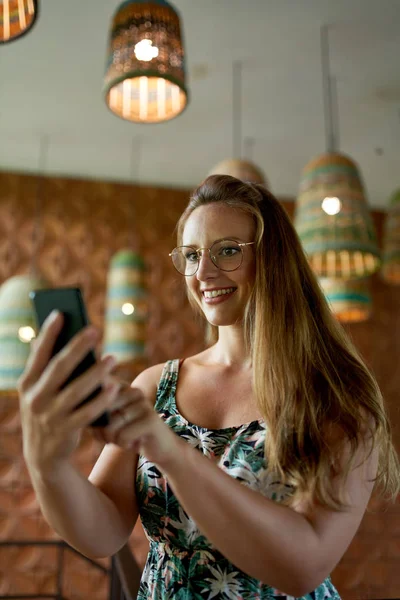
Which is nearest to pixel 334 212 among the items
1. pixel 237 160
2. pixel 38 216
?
pixel 237 160

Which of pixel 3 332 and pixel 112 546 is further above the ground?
pixel 3 332

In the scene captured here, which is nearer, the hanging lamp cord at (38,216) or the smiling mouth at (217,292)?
the smiling mouth at (217,292)

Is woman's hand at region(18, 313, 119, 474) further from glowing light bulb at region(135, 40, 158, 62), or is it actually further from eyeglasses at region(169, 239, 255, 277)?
glowing light bulb at region(135, 40, 158, 62)

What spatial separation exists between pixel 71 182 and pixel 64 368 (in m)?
4.98

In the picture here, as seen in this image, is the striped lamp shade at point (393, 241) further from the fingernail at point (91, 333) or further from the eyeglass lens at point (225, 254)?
the fingernail at point (91, 333)

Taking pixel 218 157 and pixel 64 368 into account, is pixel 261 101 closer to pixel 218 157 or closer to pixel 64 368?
pixel 218 157

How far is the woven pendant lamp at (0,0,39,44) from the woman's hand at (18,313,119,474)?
1.09m

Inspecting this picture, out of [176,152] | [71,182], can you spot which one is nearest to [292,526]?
[176,152]

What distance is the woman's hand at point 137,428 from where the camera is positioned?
77cm

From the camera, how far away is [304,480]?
1.02 meters

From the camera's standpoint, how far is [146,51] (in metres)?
2.18

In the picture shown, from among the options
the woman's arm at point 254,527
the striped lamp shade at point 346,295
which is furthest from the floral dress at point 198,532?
the striped lamp shade at point 346,295

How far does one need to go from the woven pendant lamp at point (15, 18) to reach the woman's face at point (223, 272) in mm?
723

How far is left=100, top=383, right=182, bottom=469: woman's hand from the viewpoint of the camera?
769 millimetres
